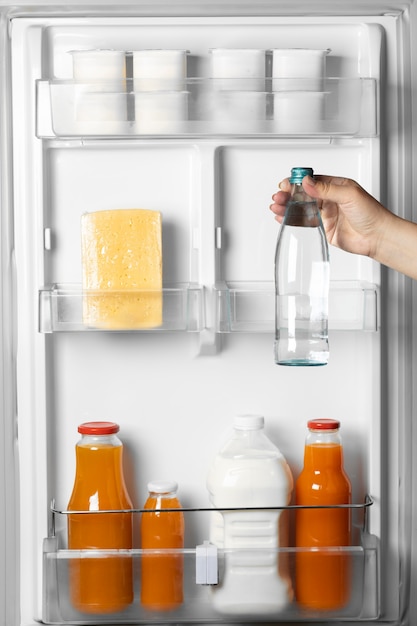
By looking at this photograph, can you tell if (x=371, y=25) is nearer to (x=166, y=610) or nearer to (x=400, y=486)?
(x=400, y=486)

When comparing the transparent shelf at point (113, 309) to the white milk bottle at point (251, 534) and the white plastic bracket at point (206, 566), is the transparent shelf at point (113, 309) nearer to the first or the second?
the white milk bottle at point (251, 534)

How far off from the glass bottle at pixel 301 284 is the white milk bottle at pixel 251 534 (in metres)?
0.15

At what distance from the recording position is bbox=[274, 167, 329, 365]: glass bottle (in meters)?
1.32

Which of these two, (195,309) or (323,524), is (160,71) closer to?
(195,309)

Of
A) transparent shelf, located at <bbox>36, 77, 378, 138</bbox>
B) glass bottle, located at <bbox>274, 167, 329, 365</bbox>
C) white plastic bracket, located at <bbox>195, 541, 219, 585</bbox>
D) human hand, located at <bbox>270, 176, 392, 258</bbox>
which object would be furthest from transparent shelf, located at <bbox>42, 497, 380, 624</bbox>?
transparent shelf, located at <bbox>36, 77, 378, 138</bbox>

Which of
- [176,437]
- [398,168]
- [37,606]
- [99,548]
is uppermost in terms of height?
[398,168]

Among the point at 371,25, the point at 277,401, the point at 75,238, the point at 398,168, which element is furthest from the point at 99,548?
the point at 371,25

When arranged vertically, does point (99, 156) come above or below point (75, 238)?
above

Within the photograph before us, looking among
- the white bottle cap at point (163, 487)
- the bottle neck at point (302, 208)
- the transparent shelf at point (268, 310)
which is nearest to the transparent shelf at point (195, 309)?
the transparent shelf at point (268, 310)

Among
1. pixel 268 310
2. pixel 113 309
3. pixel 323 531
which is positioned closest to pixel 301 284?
pixel 268 310

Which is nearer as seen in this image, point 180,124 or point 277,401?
point 180,124

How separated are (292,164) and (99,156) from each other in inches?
12.2

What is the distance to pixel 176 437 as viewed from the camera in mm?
1488

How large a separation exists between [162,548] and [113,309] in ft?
1.24
